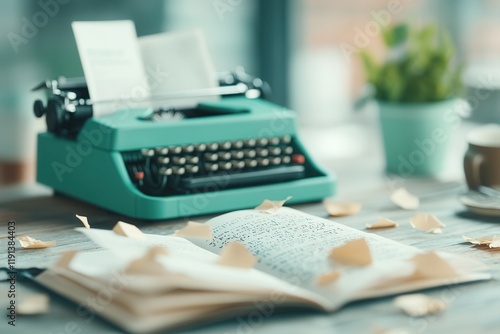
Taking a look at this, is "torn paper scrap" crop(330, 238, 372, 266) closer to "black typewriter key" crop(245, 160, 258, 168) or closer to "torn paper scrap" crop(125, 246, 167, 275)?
"torn paper scrap" crop(125, 246, 167, 275)

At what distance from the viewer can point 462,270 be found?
115cm

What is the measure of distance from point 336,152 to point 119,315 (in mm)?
1562

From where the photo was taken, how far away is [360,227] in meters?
1.49

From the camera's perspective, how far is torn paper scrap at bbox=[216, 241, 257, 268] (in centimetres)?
108

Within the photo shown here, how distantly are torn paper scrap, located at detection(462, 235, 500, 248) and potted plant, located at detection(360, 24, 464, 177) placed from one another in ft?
1.92

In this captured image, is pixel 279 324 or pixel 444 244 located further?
pixel 444 244

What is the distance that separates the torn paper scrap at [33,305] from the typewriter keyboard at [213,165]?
0.48m

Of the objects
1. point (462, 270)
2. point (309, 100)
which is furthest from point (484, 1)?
point (462, 270)

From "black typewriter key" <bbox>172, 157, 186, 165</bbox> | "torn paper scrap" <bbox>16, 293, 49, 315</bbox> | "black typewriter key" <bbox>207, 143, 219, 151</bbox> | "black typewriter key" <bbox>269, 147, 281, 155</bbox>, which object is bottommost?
"torn paper scrap" <bbox>16, 293, 49, 315</bbox>

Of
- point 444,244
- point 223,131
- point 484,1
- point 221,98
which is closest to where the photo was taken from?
point 444,244

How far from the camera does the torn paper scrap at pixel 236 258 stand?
108 centimetres

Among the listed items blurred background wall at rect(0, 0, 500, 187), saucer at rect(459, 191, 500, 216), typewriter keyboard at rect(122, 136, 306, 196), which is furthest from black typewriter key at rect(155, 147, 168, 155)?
blurred background wall at rect(0, 0, 500, 187)

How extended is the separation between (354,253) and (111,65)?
0.74 metres

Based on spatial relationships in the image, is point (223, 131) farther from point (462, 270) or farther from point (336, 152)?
point (336, 152)
